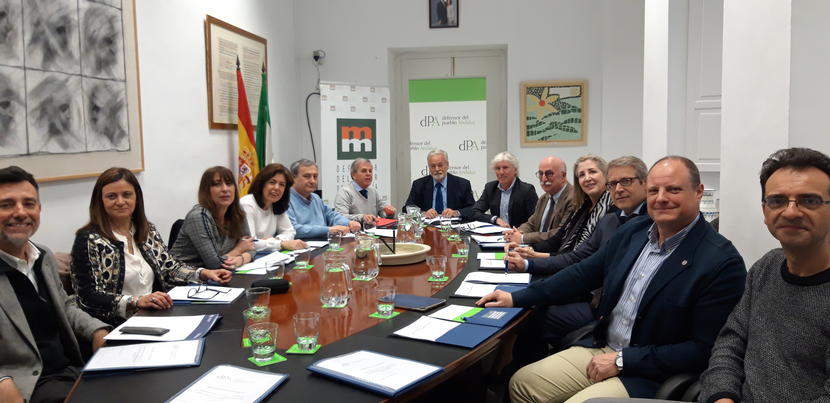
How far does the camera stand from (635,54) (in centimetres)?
661

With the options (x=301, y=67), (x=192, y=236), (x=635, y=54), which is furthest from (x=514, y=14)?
(x=192, y=236)

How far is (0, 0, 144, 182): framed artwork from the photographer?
3.16 meters

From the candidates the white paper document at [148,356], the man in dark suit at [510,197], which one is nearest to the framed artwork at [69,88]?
the white paper document at [148,356]

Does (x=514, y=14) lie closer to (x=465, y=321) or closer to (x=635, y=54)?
(x=635, y=54)

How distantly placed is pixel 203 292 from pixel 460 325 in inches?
46.1

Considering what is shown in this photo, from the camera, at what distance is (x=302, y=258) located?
11.1 feet

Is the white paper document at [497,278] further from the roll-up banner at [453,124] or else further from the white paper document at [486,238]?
the roll-up banner at [453,124]

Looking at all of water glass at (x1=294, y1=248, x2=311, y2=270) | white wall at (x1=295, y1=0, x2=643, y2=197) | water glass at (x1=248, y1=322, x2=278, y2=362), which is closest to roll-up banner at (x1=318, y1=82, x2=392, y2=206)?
white wall at (x1=295, y1=0, x2=643, y2=197)

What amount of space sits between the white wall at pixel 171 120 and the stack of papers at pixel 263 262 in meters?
1.22

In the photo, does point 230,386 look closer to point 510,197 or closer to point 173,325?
point 173,325

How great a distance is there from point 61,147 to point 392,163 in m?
4.30

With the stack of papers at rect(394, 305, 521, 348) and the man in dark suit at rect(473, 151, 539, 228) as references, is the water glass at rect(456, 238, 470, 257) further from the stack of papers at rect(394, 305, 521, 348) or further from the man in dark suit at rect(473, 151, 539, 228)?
the man in dark suit at rect(473, 151, 539, 228)

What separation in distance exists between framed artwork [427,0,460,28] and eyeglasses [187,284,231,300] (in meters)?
5.10

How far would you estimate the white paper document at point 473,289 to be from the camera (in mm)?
2523
